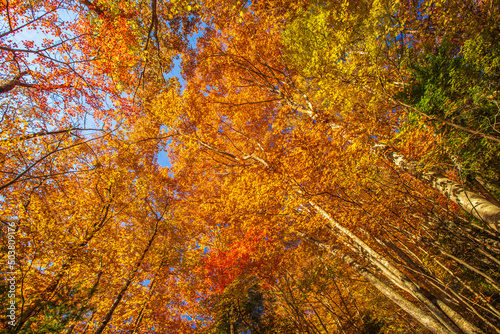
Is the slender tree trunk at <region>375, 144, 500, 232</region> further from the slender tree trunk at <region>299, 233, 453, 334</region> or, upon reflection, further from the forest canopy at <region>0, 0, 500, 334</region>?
the slender tree trunk at <region>299, 233, 453, 334</region>

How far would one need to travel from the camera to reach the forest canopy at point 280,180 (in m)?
3.13

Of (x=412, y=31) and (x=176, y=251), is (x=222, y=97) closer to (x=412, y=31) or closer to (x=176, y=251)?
(x=176, y=251)

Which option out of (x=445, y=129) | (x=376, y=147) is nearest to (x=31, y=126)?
(x=376, y=147)

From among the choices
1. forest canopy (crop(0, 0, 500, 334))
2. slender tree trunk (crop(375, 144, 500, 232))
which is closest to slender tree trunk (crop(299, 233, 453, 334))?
forest canopy (crop(0, 0, 500, 334))

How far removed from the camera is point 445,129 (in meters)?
3.11

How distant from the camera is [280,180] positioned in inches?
195

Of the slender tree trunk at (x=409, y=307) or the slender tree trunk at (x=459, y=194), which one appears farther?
the slender tree trunk at (x=409, y=307)

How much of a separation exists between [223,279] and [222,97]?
9.39 metres

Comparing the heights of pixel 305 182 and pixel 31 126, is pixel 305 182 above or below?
below

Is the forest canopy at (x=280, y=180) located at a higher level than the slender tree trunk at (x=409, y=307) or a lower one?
higher

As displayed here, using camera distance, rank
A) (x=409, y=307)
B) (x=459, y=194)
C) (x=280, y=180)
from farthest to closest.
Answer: (x=280, y=180), (x=409, y=307), (x=459, y=194)

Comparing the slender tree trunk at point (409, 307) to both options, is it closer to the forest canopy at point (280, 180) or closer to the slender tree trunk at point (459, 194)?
the forest canopy at point (280, 180)

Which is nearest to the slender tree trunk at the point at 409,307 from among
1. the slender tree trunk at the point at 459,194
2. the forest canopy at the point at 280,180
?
the forest canopy at the point at 280,180

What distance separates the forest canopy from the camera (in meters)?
3.13
